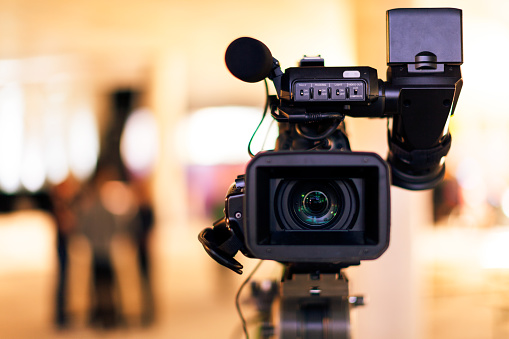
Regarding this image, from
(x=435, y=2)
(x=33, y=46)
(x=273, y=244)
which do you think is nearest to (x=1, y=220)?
(x=33, y=46)

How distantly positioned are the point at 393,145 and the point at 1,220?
6635 millimetres

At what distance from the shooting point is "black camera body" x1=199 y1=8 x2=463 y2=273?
82 cm

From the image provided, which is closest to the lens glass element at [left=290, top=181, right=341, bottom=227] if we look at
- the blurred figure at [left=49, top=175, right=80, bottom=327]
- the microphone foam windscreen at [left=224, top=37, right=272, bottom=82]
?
the microphone foam windscreen at [left=224, top=37, right=272, bottom=82]

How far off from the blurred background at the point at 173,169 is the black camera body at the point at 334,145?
164 cm

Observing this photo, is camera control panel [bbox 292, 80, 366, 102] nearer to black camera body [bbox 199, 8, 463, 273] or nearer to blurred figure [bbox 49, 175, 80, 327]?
black camera body [bbox 199, 8, 463, 273]

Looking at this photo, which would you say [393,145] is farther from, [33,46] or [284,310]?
[33,46]

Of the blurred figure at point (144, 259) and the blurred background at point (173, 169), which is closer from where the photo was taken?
the blurred background at point (173, 169)

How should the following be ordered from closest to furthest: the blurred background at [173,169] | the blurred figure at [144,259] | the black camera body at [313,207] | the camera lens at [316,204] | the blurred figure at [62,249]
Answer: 1. the black camera body at [313,207]
2. the camera lens at [316,204]
3. the blurred background at [173,169]
4. the blurred figure at [62,249]
5. the blurred figure at [144,259]

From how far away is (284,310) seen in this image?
1.00 meters

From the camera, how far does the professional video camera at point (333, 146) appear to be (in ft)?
2.70

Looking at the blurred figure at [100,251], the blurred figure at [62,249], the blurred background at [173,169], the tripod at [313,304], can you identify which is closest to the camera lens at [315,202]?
the tripod at [313,304]

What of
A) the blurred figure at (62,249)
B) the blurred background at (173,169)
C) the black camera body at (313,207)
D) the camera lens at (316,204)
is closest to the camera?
the black camera body at (313,207)

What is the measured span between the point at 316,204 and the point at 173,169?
16.5ft

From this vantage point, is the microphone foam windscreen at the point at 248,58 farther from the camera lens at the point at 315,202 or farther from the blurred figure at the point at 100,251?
the blurred figure at the point at 100,251
